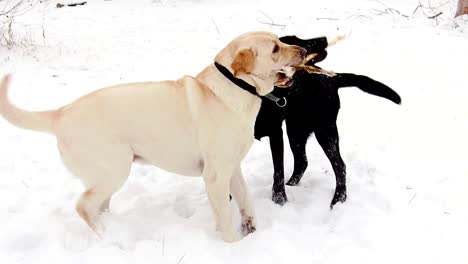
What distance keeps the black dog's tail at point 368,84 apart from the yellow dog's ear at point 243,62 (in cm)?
99

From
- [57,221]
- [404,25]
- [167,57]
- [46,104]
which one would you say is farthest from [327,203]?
[404,25]

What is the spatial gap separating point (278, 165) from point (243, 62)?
1.13m

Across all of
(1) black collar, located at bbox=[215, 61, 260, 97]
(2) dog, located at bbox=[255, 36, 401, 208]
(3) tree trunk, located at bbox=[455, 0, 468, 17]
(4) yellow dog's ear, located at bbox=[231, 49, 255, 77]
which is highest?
(4) yellow dog's ear, located at bbox=[231, 49, 255, 77]

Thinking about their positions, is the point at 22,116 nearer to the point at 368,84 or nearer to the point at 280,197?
the point at 280,197

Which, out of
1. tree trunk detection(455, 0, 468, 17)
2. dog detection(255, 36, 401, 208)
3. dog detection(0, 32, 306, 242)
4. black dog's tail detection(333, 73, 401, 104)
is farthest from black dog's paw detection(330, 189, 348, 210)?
tree trunk detection(455, 0, 468, 17)

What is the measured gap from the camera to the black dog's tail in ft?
11.8

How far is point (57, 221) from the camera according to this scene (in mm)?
3338

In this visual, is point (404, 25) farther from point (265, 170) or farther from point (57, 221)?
point (57, 221)

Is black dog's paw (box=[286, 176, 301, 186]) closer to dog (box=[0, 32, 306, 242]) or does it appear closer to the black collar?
dog (box=[0, 32, 306, 242])

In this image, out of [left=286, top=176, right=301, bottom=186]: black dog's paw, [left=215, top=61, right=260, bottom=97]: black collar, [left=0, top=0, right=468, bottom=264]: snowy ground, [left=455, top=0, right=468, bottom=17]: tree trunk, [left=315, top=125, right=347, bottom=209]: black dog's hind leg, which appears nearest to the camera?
[left=215, top=61, right=260, bottom=97]: black collar

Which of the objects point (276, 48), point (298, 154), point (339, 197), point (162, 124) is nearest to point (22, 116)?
point (162, 124)

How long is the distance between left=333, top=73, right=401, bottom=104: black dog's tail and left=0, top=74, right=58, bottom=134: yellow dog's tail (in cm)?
199

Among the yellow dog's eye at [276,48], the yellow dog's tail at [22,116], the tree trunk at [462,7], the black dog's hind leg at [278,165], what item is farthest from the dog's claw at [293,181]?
the tree trunk at [462,7]

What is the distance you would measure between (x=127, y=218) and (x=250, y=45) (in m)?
1.52
